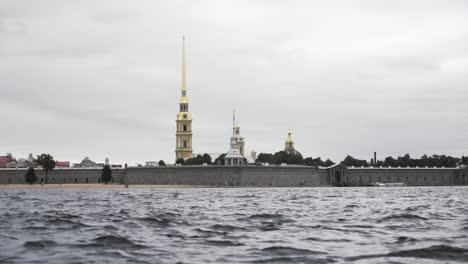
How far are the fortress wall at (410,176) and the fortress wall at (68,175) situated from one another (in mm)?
45483

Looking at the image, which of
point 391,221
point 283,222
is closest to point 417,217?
point 391,221

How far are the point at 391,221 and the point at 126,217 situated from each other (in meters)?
10.3

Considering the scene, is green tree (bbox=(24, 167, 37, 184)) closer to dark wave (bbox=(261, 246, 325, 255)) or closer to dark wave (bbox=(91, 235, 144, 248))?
dark wave (bbox=(91, 235, 144, 248))

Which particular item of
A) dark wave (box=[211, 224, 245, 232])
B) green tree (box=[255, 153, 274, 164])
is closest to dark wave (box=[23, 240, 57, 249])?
dark wave (box=[211, 224, 245, 232])

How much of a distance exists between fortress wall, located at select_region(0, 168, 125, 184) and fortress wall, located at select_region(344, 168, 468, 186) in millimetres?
45483

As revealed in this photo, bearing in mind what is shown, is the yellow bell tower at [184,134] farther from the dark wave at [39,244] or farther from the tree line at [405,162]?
the dark wave at [39,244]

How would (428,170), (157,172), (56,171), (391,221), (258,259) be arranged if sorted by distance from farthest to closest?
(428,170) < (56,171) < (157,172) < (391,221) < (258,259)

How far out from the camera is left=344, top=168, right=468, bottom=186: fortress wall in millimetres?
164375

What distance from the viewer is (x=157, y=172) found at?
148 meters

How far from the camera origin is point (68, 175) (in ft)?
517

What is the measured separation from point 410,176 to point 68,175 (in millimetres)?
69080

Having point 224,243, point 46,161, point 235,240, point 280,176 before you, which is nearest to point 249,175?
point 280,176

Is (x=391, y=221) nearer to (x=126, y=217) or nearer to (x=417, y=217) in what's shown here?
(x=417, y=217)

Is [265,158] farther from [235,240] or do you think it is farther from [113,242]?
[113,242]
